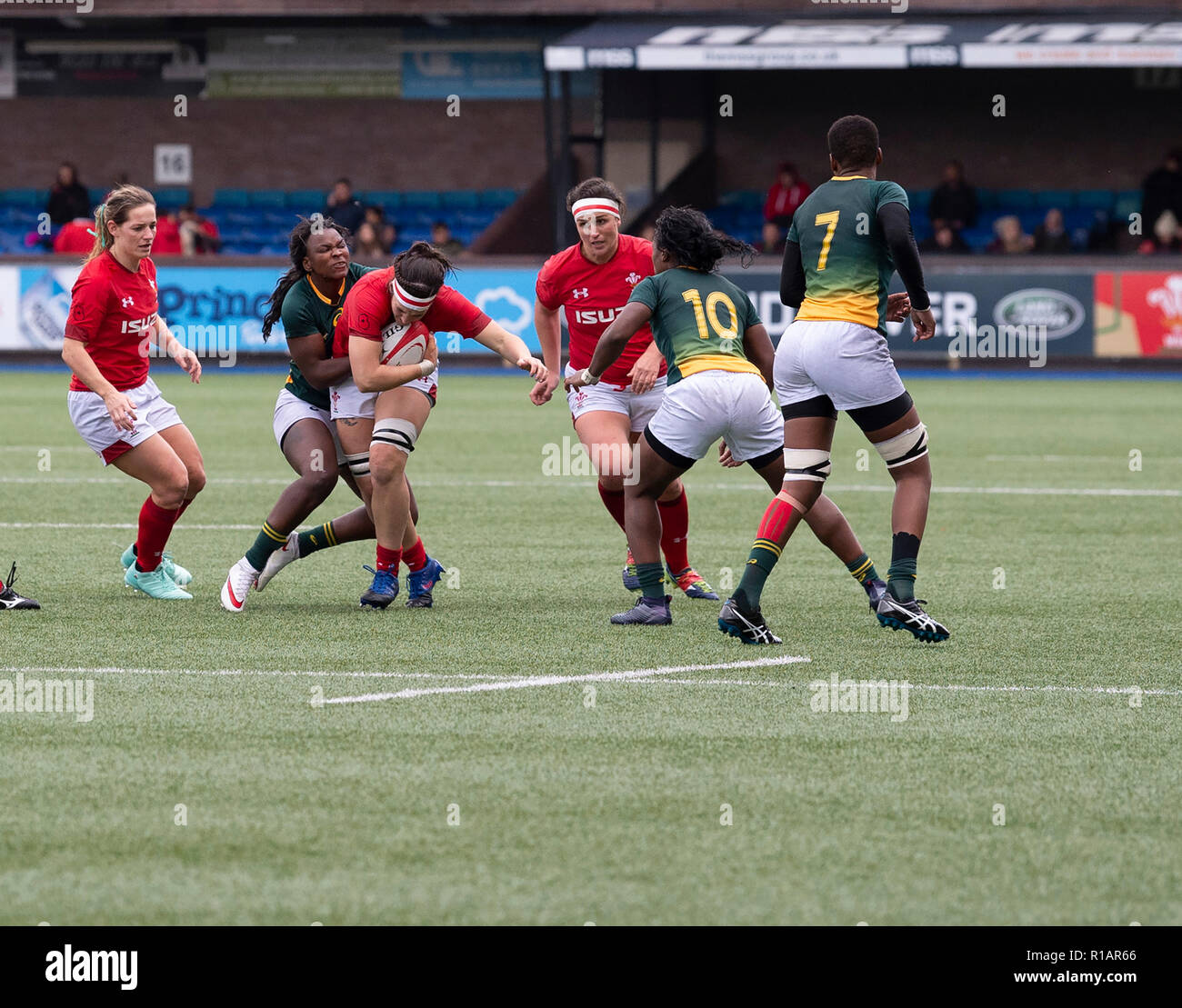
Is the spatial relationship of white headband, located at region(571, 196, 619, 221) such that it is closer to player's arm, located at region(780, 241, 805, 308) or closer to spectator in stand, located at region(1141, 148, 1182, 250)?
player's arm, located at region(780, 241, 805, 308)

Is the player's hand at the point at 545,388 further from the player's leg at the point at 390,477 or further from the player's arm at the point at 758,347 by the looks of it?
the player's arm at the point at 758,347

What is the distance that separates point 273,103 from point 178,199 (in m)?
2.53

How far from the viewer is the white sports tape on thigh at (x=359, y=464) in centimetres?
868

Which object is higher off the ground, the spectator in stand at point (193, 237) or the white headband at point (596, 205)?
the spectator in stand at point (193, 237)

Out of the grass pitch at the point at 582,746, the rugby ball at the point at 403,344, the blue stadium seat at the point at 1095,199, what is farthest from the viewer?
the blue stadium seat at the point at 1095,199

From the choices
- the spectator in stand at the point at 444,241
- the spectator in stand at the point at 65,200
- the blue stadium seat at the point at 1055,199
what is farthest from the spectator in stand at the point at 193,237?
the blue stadium seat at the point at 1055,199

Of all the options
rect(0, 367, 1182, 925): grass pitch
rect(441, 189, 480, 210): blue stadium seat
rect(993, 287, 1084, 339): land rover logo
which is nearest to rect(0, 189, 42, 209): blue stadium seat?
rect(441, 189, 480, 210): blue stadium seat

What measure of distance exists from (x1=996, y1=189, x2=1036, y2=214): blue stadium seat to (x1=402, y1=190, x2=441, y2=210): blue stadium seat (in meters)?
10.1

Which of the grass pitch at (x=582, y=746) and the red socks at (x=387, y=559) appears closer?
the grass pitch at (x=582, y=746)

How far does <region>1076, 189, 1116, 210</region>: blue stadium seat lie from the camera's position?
31.0 metres

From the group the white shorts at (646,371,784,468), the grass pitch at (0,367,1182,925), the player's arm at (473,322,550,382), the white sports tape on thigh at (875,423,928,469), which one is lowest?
the grass pitch at (0,367,1182,925)

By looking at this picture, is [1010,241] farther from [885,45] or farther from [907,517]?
[907,517]

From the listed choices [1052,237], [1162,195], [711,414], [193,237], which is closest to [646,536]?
[711,414]

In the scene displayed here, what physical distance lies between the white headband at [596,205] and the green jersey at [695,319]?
2.61 feet
